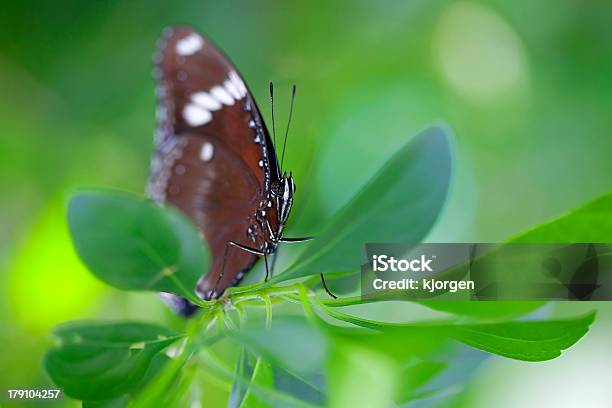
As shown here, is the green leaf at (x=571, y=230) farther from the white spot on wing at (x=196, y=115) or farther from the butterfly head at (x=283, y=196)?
the white spot on wing at (x=196, y=115)

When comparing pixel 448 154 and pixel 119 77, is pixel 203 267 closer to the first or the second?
pixel 448 154

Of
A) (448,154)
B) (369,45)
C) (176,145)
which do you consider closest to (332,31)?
(369,45)

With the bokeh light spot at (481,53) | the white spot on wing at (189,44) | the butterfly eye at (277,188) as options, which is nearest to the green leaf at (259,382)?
the butterfly eye at (277,188)

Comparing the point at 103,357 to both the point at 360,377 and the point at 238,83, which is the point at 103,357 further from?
the point at 238,83

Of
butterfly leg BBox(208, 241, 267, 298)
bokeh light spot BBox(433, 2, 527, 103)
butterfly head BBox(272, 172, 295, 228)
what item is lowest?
butterfly leg BBox(208, 241, 267, 298)

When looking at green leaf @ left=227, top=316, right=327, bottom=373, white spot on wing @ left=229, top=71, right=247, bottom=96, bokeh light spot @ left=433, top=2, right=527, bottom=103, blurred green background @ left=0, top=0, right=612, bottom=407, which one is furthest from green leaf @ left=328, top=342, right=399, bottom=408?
bokeh light spot @ left=433, top=2, right=527, bottom=103

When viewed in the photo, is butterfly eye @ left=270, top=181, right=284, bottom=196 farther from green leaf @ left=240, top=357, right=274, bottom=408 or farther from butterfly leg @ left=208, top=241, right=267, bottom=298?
green leaf @ left=240, top=357, right=274, bottom=408
